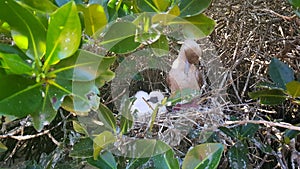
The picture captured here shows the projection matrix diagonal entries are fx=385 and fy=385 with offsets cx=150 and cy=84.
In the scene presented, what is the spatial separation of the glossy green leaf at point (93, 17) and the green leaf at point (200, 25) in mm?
167

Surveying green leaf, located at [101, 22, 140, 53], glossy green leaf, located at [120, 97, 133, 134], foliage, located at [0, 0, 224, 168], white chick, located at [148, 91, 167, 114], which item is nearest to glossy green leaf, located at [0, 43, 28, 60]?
foliage, located at [0, 0, 224, 168]

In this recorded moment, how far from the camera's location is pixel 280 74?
0.90m

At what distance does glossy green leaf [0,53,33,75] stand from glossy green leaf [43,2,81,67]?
28mm

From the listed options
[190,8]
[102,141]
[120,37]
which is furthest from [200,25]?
[102,141]

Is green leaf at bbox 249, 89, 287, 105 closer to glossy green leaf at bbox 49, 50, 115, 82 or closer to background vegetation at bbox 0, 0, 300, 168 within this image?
background vegetation at bbox 0, 0, 300, 168

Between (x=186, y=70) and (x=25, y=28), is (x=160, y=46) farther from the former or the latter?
(x=25, y=28)

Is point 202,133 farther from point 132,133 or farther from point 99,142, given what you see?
point 99,142

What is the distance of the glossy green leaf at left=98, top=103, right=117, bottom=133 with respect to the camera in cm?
66

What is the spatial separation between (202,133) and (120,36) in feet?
1.01

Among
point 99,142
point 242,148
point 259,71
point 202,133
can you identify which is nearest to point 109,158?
point 99,142

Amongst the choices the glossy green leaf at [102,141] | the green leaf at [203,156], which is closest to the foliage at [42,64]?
the glossy green leaf at [102,141]

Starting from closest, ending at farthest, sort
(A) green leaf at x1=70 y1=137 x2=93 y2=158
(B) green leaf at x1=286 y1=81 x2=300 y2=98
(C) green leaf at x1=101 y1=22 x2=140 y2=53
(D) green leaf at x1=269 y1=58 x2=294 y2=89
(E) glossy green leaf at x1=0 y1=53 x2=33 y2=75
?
(E) glossy green leaf at x1=0 y1=53 x2=33 y2=75, (C) green leaf at x1=101 y1=22 x2=140 y2=53, (A) green leaf at x1=70 y1=137 x2=93 y2=158, (B) green leaf at x1=286 y1=81 x2=300 y2=98, (D) green leaf at x1=269 y1=58 x2=294 y2=89

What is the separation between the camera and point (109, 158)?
2.25 feet

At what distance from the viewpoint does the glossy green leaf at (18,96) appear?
1.59 ft
